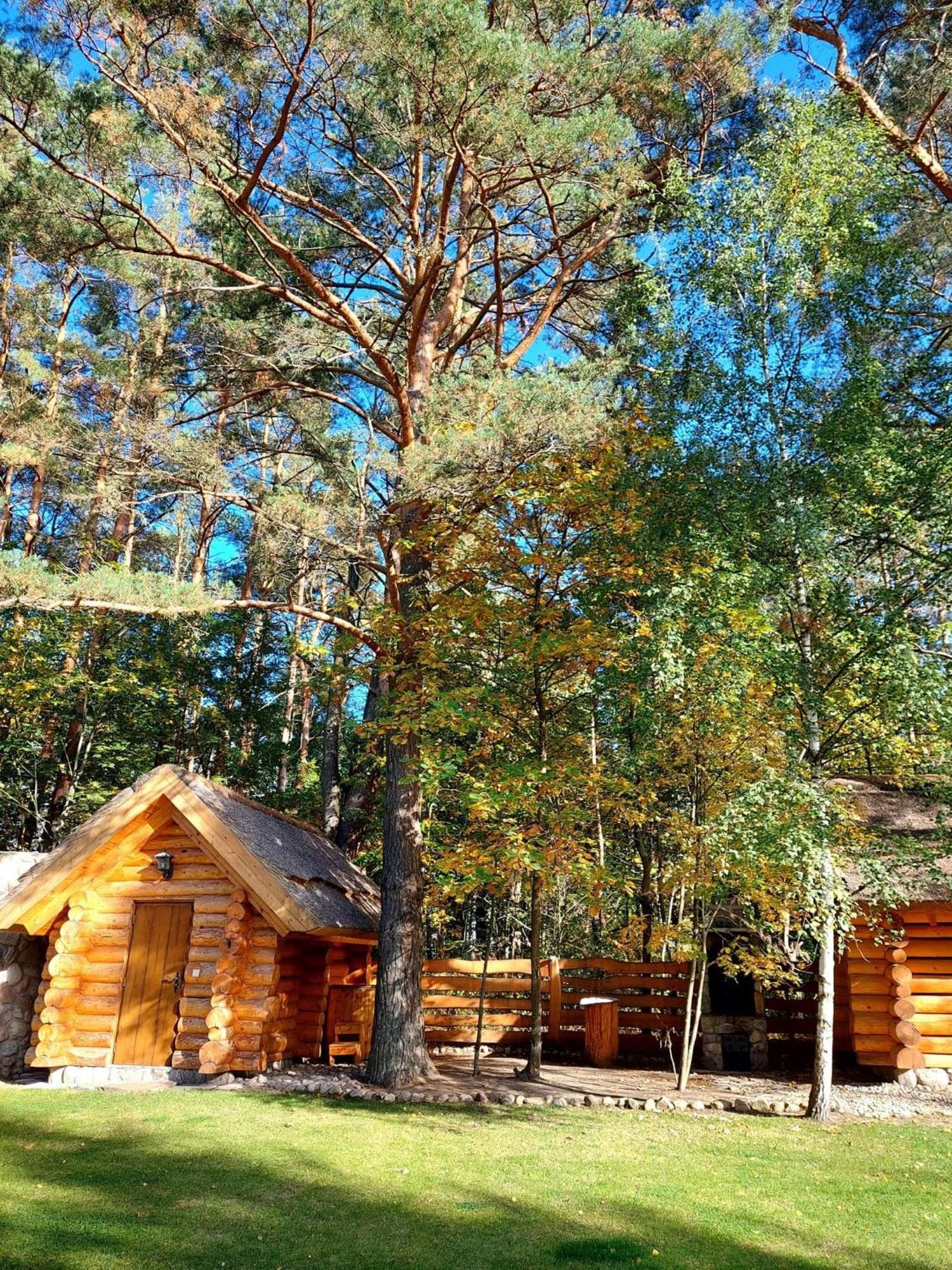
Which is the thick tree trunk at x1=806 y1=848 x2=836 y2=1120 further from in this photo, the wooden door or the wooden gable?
the wooden door

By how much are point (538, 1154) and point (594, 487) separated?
6781 mm

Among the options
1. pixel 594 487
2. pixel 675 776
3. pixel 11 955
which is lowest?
pixel 11 955

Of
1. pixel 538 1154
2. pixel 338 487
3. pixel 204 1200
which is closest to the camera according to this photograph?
pixel 204 1200

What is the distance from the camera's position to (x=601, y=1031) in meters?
12.9

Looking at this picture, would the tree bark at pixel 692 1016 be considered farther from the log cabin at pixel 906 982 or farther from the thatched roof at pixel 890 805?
the thatched roof at pixel 890 805

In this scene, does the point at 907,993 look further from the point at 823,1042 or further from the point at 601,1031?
the point at 601,1031

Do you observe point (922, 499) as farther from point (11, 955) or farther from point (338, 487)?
point (11, 955)

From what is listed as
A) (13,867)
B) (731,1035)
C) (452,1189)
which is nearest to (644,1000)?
(731,1035)

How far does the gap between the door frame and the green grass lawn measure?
6.11 feet

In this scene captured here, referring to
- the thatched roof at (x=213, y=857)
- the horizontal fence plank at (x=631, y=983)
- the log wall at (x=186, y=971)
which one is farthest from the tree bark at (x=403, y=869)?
the horizontal fence plank at (x=631, y=983)

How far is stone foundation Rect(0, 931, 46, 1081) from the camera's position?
11.2m

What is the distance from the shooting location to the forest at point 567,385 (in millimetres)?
9164

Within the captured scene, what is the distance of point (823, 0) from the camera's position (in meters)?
13.3

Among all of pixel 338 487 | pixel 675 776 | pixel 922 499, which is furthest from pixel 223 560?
pixel 922 499
